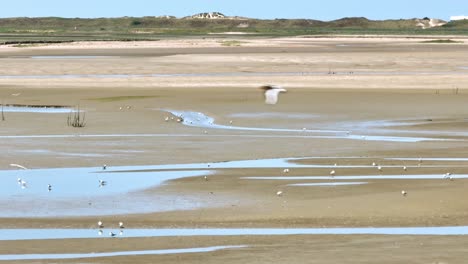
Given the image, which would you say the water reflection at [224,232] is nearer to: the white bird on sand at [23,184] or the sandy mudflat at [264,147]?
the sandy mudflat at [264,147]

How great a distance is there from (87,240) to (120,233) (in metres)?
0.47

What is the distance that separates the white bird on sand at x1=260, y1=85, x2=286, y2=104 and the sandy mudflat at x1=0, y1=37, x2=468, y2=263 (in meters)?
0.30

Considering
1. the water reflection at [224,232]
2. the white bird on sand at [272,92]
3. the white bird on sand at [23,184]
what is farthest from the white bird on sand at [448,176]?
the white bird on sand at [272,92]

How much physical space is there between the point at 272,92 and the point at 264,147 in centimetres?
1174

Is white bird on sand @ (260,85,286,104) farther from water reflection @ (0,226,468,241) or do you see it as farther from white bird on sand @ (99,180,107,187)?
water reflection @ (0,226,468,241)

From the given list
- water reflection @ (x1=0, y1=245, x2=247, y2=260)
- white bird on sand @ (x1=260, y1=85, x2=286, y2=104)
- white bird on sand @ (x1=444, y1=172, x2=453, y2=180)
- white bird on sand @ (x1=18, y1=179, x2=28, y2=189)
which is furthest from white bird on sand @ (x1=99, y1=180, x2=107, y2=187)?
white bird on sand @ (x1=260, y1=85, x2=286, y2=104)

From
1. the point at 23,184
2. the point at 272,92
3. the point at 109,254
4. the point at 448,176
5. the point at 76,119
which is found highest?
the point at 109,254

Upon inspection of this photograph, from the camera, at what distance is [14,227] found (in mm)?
11211

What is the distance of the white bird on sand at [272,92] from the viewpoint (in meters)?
27.7

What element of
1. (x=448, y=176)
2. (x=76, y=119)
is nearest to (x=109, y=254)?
(x=448, y=176)

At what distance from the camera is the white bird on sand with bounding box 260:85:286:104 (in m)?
27.7

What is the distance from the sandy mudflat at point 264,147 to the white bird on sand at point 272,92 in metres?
0.30

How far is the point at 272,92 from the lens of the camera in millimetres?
29938

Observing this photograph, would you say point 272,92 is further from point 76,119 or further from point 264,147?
point 264,147
